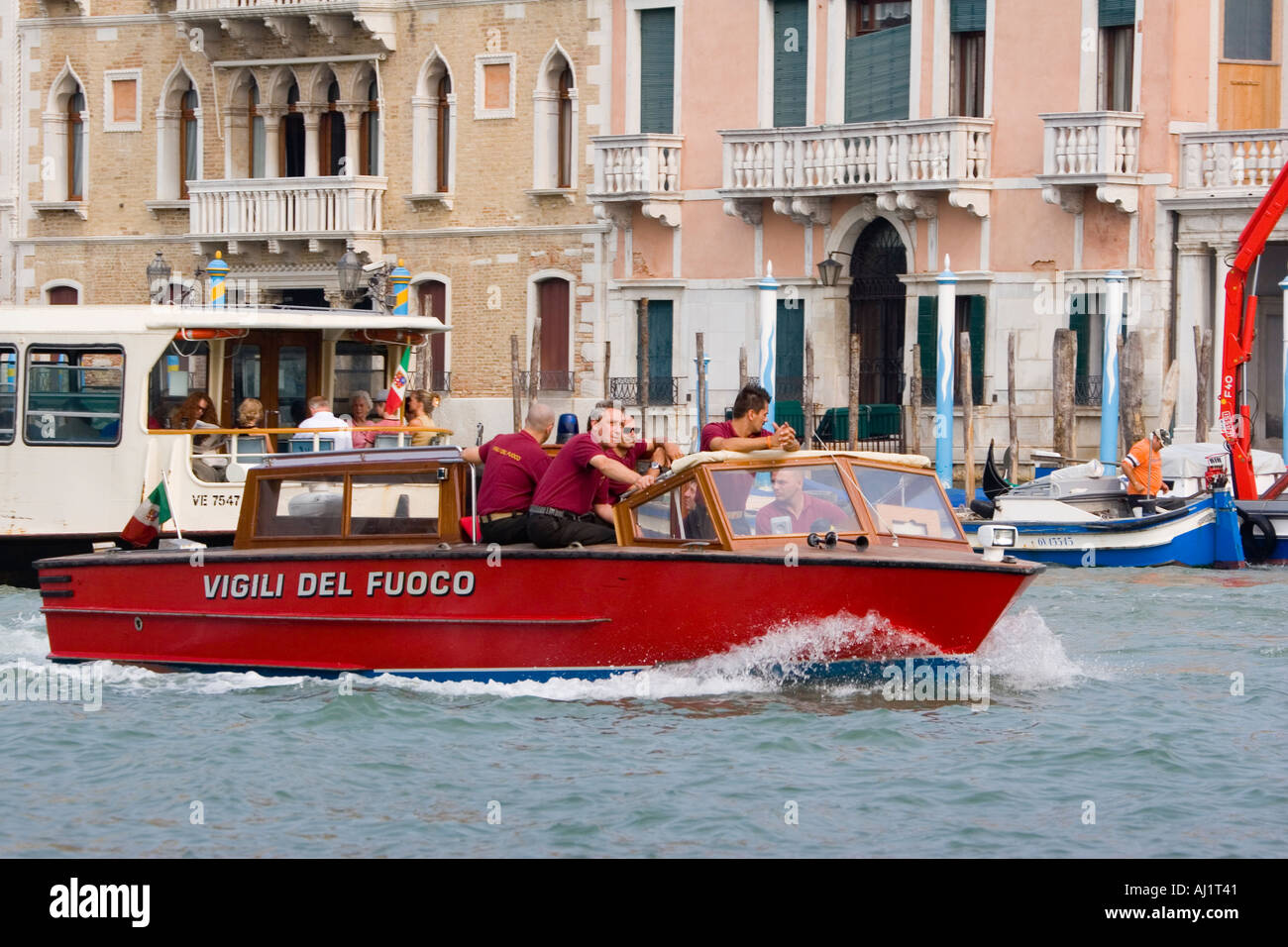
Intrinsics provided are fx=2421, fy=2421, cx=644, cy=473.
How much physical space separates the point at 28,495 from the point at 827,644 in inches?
336

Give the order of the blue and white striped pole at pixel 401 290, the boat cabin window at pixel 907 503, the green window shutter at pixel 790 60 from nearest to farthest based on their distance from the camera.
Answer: the boat cabin window at pixel 907 503 < the blue and white striped pole at pixel 401 290 < the green window shutter at pixel 790 60

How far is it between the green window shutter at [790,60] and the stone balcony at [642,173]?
147 centimetres

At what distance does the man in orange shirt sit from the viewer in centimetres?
2348

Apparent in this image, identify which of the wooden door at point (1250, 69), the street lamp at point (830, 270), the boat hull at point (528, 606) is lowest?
the boat hull at point (528, 606)

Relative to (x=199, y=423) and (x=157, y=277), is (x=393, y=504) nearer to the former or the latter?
(x=199, y=423)

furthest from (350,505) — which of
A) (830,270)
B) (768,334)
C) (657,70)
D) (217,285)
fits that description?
(657,70)

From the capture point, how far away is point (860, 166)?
29109 mm

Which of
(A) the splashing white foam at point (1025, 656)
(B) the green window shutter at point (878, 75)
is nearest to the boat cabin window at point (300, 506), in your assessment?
(A) the splashing white foam at point (1025, 656)

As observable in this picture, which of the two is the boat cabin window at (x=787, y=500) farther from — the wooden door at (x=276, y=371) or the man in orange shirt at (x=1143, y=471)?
the man in orange shirt at (x=1143, y=471)

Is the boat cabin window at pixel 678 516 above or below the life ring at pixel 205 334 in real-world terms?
below

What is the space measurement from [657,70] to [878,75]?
3.32m

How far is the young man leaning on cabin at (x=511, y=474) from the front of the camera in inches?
520
